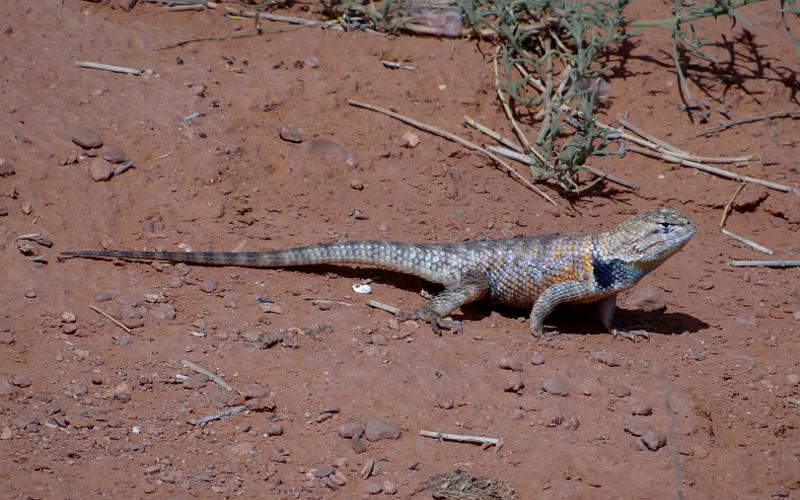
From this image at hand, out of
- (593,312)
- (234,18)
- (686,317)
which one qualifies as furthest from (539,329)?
(234,18)

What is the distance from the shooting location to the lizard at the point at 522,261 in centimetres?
719

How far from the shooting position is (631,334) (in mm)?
7418

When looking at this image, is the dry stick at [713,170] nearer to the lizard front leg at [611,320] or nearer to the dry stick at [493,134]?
the dry stick at [493,134]

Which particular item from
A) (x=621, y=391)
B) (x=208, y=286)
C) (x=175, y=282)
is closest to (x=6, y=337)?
(x=175, y=282)

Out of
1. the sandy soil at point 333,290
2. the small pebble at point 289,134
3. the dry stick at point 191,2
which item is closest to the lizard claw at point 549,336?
the sandy soil at point 333,290

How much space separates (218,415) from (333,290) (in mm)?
1815

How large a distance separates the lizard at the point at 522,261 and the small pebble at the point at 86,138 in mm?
1272

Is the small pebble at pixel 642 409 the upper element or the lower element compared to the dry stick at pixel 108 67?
lower

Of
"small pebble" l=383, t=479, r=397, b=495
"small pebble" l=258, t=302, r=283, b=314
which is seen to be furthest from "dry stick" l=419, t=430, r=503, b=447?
"small pebble" l=258, t=302, r=283, b=314

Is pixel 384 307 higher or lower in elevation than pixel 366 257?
lower

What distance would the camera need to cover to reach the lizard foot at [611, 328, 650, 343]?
7.40m

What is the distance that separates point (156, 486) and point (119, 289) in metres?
2.09

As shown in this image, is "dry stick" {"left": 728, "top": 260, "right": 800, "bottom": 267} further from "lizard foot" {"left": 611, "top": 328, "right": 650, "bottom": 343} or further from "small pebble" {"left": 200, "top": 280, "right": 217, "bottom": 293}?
"small pebble" {"left": 200, "top": 280, "right": 217, "bottom": 293}

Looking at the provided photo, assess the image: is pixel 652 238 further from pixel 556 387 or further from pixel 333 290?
pixel 333 290
